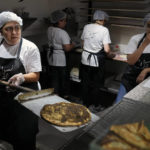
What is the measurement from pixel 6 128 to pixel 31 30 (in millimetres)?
1866

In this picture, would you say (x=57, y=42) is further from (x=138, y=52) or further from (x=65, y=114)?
(x=65, y=114)

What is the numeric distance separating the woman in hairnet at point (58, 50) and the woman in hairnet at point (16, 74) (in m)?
1.25

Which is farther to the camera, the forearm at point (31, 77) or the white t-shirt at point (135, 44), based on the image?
the white t-shirt at point (135, 44)

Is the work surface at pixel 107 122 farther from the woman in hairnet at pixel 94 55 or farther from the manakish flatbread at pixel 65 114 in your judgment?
the woman in hairnet at pixel 94 55

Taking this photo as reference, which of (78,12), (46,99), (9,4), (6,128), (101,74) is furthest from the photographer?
(78,12)

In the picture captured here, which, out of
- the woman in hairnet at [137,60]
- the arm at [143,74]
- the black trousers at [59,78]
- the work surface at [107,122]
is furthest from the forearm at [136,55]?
the black trousers at [59,78]

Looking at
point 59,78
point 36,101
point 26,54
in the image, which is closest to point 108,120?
point 36,101

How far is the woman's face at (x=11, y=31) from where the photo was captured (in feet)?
5.49

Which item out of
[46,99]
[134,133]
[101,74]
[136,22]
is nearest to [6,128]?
[46,99]

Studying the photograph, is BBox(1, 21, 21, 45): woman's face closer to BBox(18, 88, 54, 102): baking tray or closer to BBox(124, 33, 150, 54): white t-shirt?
BBox(18, 88, 54, 102): baking tray

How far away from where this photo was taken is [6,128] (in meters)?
1.85

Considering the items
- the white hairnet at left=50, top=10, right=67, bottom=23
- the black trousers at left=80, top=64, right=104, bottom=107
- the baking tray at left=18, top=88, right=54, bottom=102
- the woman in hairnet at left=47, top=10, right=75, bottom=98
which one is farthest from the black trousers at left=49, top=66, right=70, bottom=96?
the baking tray at left=18, top=88, right=54, bottom=102

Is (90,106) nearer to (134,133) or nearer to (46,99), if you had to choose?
(46,99)

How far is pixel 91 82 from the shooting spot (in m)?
3.19
